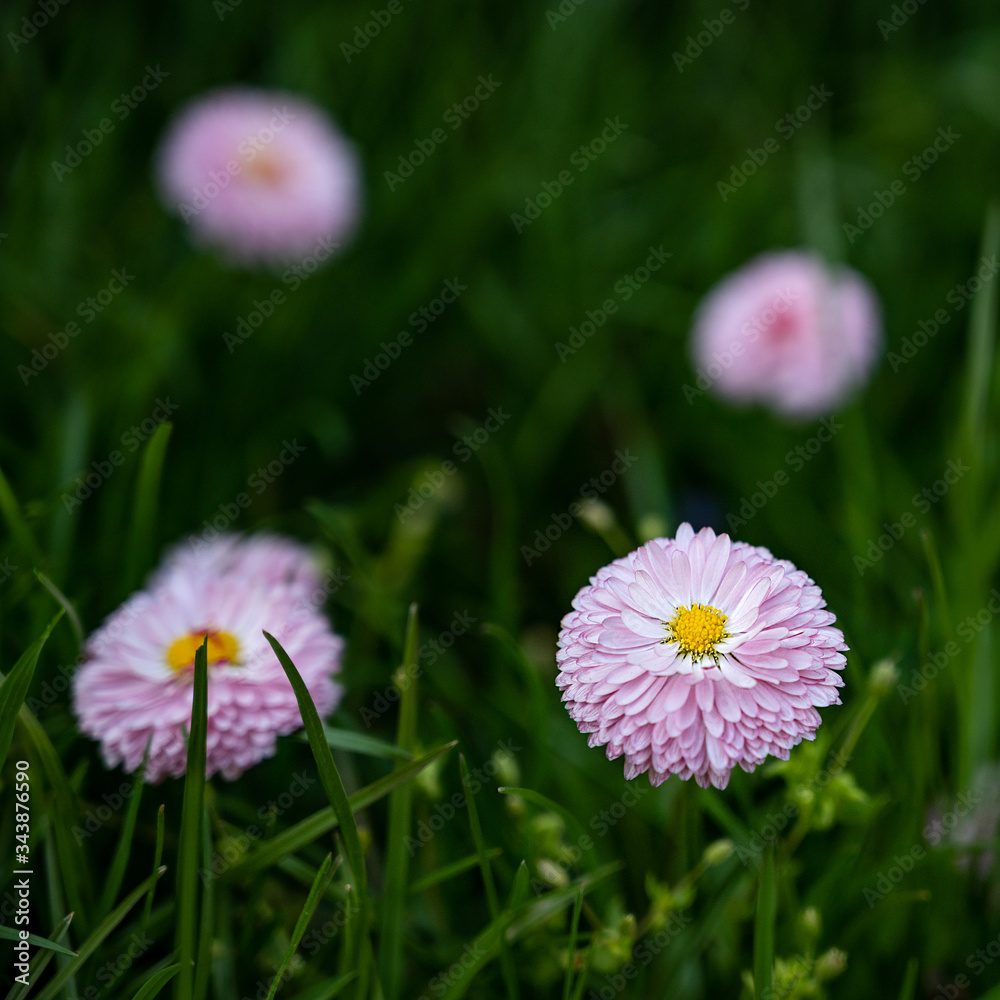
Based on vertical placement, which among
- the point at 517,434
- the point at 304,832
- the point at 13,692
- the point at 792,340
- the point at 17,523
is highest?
the point at 792,340

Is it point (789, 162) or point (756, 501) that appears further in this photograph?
point (789, 162)

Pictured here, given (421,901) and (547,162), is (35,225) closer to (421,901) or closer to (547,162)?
(547,162)

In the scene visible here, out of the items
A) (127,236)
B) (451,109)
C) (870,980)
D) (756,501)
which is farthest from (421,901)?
(451,109)

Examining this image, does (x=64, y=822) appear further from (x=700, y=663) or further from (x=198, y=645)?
(x=700, y=663)

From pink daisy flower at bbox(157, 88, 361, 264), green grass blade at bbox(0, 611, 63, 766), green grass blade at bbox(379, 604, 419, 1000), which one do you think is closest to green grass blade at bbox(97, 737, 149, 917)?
green grass blade at bbox(0, 611, 63, 766)

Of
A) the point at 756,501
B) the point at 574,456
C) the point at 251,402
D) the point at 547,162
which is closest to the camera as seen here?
the point at 756,501

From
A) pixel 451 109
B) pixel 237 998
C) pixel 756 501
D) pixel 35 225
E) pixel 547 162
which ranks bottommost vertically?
pixel 237 998

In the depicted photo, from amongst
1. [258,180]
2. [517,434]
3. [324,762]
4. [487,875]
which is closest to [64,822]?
[324,762]

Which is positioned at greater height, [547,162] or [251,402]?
[547,162]
